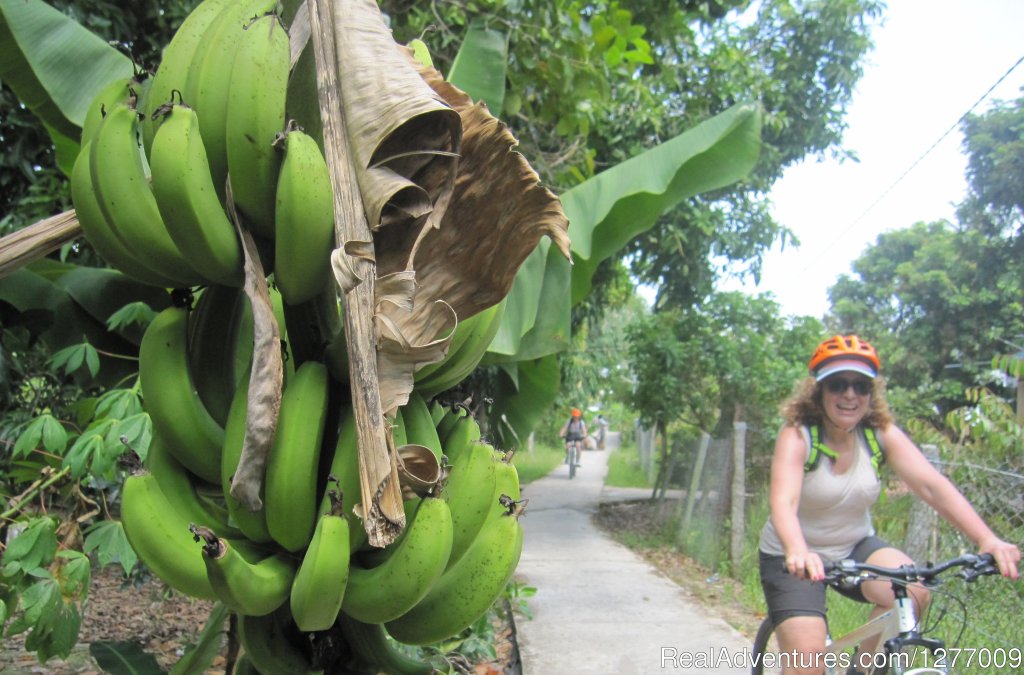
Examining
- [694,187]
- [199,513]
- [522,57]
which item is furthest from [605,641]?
[199,513]

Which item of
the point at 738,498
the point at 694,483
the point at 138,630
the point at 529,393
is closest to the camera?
the point at 529,393

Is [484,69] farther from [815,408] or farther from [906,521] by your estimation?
[906,521]

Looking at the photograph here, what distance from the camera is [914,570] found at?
2.46m


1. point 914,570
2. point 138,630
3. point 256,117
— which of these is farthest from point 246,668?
point 138,630

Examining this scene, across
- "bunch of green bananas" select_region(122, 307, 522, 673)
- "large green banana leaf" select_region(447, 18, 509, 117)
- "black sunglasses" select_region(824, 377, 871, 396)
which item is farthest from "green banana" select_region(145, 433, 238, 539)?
"black sunglasses" select_region(824, 377, 871, 396)

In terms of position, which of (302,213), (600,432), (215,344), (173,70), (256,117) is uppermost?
(173,70)

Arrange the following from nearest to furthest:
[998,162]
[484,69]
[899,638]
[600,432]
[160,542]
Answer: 1. [160,542]
2. [899,638]
3. [484,69]
4. [998,162]
5. [600,432]

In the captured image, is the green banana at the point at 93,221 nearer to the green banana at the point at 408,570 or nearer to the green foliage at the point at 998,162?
the green banana at the point at 408,570

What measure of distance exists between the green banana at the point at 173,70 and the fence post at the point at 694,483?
704 centimetres

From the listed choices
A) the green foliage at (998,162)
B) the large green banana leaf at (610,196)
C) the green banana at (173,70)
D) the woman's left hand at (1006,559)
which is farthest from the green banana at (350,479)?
the green foliage at (998,162)

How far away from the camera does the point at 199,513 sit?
1447 mm

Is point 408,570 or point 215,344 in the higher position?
point 215,344

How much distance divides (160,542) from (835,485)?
7.72ft

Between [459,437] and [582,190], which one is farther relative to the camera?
[582,190]
